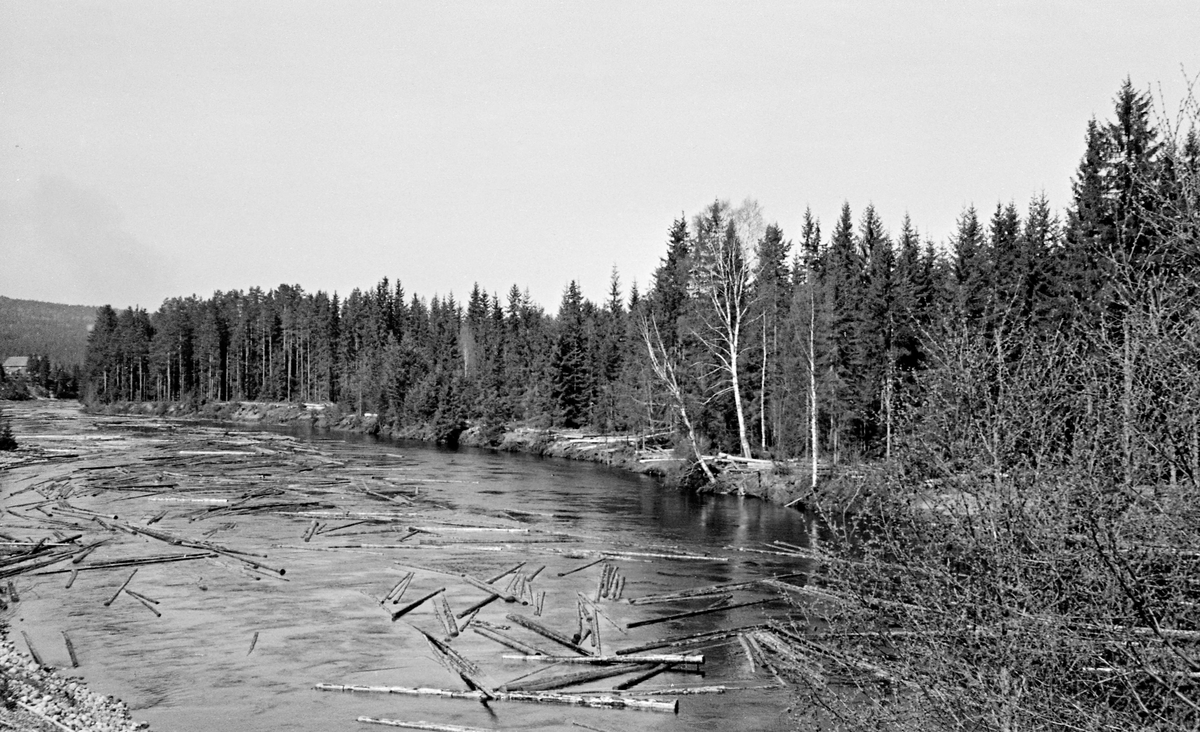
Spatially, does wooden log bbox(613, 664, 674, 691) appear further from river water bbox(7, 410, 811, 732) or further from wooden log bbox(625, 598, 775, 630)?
wooden log bbox(625, 598, 775, 630)

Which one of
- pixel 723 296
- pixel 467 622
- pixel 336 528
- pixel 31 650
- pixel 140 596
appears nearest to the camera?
pixel 31 650

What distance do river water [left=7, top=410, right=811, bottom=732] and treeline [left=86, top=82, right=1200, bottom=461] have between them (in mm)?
5548

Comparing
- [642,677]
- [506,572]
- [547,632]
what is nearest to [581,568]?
[506,572]

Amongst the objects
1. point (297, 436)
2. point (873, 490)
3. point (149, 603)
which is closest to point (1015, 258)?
point (873, 490)

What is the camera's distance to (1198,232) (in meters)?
9.57

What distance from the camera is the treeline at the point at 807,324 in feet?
63.1

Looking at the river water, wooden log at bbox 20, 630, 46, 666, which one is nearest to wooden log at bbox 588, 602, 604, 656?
the river water

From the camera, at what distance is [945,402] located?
1175 centimetres

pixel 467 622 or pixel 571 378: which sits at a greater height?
pixel 571 378

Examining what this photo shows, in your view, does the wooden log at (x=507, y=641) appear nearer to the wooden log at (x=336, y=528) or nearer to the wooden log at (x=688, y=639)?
the wooden log at (x=688, y=639)

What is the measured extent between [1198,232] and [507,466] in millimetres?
47906

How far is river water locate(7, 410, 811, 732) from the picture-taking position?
14211 millimetres

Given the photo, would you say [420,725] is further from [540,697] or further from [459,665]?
[459,665]

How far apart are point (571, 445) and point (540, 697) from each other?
49121 mm
